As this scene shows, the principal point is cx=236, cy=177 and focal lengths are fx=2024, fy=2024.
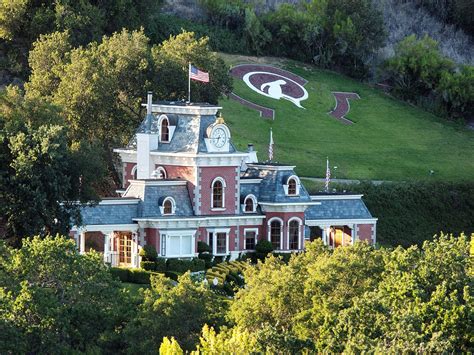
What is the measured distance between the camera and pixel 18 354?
249 feet

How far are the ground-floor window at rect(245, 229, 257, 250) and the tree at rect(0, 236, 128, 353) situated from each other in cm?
2369

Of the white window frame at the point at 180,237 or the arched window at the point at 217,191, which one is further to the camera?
the arched window at the point at 217,191

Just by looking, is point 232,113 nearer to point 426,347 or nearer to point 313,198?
point 313,198

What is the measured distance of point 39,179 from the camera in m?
96.8

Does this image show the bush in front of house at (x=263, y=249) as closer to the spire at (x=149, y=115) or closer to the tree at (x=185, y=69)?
the spire at (x=149, y=115)

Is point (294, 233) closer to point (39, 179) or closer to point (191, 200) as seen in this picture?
point (191, 200)

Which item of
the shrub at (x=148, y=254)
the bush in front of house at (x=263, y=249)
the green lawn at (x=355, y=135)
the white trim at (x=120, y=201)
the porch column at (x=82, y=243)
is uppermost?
the white trim at (x=120, y=201)

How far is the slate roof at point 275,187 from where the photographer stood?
350 feet

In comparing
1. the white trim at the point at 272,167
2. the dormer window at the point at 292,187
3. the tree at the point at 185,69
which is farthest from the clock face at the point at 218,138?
the tree at the point at 185,69

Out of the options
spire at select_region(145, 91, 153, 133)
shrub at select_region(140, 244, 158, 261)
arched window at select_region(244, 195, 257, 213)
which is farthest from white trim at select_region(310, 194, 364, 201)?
shrub at select_region(140, 244, 158, 261)

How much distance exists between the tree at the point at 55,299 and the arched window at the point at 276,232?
80.2 feet

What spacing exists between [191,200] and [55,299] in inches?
1009

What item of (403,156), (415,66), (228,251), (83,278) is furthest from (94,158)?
(415,66)

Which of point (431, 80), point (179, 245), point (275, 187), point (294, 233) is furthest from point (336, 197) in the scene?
point (431, 80)
